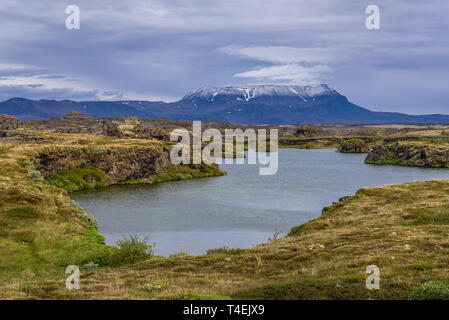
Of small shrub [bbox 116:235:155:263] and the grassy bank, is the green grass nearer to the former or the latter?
the grassy bank

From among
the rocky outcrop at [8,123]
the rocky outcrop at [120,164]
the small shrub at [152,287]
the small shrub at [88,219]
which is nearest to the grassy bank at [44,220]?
the small shrub at [88,219]

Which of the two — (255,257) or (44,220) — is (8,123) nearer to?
(44,220)

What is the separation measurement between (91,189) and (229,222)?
4586cm

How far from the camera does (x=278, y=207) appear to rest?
74.6 meters

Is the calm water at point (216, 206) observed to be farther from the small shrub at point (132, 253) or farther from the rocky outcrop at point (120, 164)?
the small shrub at point (132, 253)

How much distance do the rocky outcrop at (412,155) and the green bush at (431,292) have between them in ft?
491

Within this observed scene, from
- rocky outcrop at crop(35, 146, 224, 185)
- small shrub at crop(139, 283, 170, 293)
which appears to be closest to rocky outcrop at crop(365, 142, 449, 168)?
rocky outcrop at crop(35, 146, 224, 185)

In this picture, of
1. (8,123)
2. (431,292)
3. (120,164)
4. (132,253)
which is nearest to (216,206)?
(132,253)

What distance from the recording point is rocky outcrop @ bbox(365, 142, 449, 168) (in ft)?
519

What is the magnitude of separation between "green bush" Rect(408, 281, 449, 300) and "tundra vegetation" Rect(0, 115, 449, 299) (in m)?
0.04

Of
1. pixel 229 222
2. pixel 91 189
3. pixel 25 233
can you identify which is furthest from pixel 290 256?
pixel 91 189
